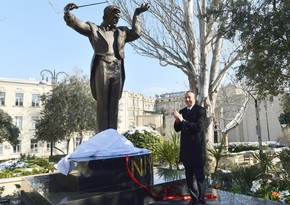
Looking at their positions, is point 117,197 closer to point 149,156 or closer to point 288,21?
point 149,156

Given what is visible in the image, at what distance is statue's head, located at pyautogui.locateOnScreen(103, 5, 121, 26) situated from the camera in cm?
506

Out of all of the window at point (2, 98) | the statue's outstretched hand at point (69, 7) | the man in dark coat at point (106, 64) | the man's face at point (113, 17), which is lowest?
the man in dark coat at point (106, 64)

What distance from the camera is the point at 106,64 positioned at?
16.3 feet

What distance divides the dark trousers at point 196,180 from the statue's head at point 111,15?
317 cm

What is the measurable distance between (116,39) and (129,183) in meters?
2.76

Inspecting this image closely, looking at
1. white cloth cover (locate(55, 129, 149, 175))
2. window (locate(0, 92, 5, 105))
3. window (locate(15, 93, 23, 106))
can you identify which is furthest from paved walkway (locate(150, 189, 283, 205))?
window (locate(15, 93, 23, 106))

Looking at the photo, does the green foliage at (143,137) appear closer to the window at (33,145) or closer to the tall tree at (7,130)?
the tall tree at (7,130)

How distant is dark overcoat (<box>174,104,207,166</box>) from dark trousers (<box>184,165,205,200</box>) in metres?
0.12

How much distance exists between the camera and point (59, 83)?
92.7 ft

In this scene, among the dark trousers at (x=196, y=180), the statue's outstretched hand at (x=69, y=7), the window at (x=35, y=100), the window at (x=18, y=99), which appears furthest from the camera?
the window at (x=35, y=100)

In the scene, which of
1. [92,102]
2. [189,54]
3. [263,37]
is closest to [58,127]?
[92,102]

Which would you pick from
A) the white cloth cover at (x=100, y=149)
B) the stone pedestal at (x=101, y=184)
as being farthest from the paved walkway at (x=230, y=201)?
the white cloth cover at (x=100, y=149)

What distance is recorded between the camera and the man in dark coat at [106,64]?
493 cm

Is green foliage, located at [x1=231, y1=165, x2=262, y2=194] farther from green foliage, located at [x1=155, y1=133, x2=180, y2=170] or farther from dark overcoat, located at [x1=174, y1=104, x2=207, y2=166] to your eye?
dark overcoat, located at [x1=174, y1=104, x2=207, y2=166]
